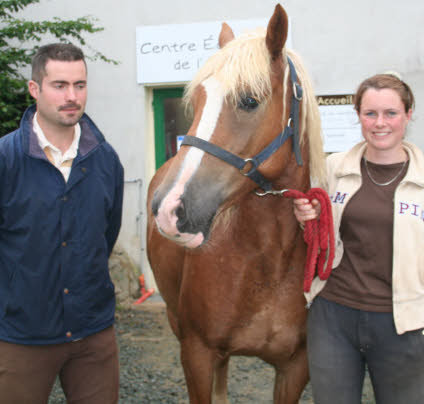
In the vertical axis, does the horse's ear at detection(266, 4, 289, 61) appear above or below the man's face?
above

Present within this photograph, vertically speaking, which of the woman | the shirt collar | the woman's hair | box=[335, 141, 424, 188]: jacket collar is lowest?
the woman

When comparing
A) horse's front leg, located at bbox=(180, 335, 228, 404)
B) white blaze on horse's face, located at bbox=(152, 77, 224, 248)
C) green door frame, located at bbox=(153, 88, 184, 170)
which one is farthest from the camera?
green door frame, located at bbox=(153, 88, 184, 170)

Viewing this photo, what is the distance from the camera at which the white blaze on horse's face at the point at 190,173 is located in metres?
1.34

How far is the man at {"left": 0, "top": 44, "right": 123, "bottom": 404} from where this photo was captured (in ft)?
5.22

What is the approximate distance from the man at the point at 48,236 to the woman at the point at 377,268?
34.4 inches

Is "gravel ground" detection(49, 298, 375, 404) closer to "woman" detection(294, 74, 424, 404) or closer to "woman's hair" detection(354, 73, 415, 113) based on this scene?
"woman" detection(294, 74, 424, 404)

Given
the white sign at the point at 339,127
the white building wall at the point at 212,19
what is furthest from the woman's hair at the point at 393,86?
the white building wall at the point at 212,19

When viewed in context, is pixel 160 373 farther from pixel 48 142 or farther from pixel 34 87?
pixel 34 87

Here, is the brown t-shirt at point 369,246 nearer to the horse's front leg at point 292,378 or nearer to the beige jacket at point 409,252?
the beige jacket at point 409,252

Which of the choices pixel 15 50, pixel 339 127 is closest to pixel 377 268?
pixel 339 127

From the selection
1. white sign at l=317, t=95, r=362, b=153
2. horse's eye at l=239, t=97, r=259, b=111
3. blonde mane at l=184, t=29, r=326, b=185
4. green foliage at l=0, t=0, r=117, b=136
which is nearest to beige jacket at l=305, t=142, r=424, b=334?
blonde mane at l=184, t=29, r=326, b=185

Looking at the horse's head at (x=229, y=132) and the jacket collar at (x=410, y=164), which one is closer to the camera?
the horse's head at (x=229, y=132)

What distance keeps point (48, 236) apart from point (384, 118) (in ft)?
4.29

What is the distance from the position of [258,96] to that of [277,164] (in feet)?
0.86
